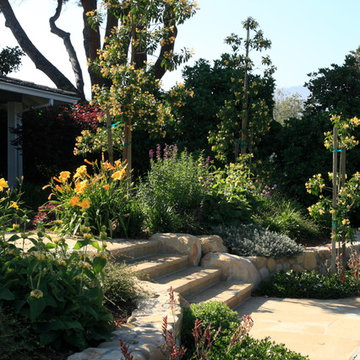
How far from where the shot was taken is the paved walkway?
424 cm

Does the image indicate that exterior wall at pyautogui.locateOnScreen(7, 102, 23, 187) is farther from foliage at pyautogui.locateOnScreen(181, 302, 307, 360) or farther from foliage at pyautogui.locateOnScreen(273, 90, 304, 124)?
foliage at pyautogui.locateOnScreen(273, 90, 304, 124)

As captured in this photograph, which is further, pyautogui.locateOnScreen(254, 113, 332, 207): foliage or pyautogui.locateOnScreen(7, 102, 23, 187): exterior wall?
pyautogui.locateOnScreen(7, 102, 23, 187): exterior wall

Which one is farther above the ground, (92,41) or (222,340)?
(92,41)

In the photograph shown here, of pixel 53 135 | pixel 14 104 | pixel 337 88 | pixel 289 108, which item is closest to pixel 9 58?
pixel 14 104

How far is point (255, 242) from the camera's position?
22.6ft

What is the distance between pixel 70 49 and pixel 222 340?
57.9ft

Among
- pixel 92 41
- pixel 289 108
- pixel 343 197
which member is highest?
pixel 289 108

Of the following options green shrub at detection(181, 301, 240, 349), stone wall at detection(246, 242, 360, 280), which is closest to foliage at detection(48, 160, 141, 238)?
Answer: stone wall at detection(246, 242, 360, 280)

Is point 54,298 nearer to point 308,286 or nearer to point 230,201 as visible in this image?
point 308,286

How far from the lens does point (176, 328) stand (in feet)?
11.4

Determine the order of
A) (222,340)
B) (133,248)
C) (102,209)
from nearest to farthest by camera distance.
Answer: (222,340), (133,248), (102,209)

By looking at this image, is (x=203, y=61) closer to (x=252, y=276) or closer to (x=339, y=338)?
(x=252, y=276)

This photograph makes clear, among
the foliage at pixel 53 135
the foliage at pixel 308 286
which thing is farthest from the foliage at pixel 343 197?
the foliage at pixel 53 135

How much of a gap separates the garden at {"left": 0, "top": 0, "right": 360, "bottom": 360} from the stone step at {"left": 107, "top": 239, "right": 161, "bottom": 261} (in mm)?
201
